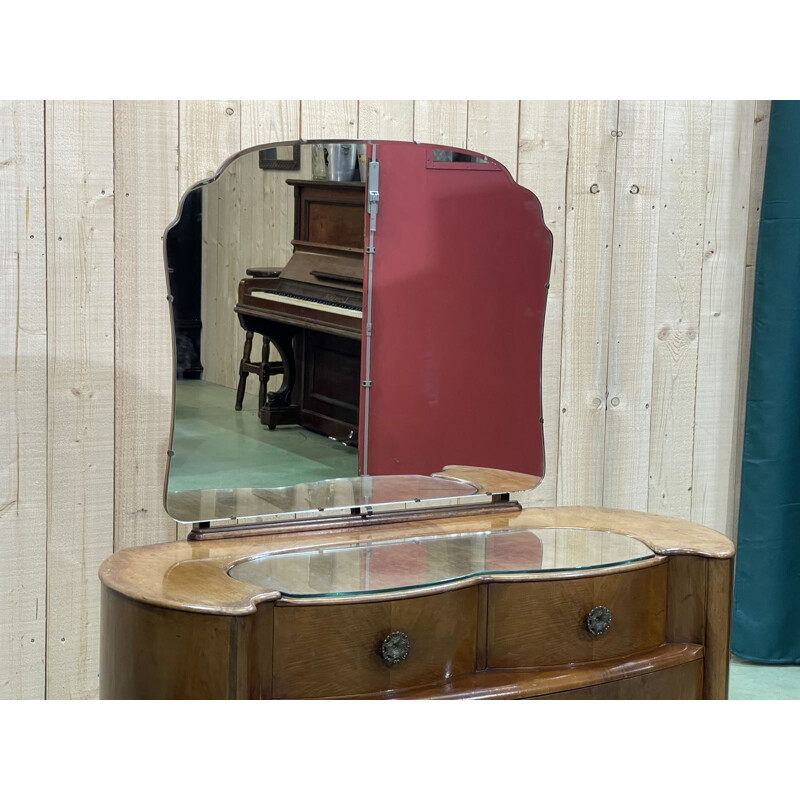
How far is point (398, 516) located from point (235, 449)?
1.22ft

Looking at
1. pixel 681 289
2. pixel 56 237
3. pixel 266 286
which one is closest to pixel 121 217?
pixel 56 237

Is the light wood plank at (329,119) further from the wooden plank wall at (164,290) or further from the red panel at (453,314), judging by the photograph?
the red panel at (453,314)

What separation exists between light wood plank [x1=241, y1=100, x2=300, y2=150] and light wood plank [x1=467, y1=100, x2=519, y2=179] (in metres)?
0.40

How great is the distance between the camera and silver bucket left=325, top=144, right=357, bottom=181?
2.08 meters

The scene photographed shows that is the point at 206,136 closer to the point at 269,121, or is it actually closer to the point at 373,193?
the point at 269,121

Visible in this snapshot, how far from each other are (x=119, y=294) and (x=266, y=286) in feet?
1.08

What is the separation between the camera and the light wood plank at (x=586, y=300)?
253 centimetres

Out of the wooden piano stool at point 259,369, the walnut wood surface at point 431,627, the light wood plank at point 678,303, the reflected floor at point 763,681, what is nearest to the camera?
the walnut wood surface at point 431,627

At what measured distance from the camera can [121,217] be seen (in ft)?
7.13

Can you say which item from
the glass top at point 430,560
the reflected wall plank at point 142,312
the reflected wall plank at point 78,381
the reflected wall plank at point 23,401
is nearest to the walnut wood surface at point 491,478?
the glass top at point 430,560

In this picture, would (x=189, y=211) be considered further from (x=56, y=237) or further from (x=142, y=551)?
(x=142, y=551)

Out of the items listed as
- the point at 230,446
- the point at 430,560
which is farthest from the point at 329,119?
the point at 430,560

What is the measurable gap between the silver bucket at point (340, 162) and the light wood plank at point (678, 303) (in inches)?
35.4

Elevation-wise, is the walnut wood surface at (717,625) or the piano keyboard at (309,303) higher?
the piano keyboard at (309,303)
